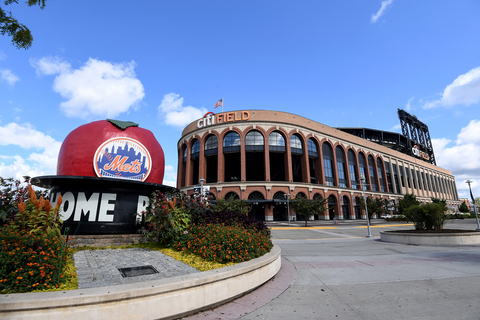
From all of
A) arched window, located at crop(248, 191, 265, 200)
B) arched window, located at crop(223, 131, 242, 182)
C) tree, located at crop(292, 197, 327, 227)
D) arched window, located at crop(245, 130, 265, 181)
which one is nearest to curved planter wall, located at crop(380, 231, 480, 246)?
tree, located at crop(292, 197, 327, 227)

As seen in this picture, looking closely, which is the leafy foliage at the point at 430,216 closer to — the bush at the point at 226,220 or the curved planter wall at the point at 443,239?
the curved planter wall at the point at 443,239

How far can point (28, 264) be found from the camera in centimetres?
407

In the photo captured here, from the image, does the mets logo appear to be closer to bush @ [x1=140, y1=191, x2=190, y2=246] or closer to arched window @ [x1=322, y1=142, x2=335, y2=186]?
bush @ [x1=140, y1=191, x2=190, y2=246]

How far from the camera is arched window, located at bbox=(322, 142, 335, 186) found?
5122 cm

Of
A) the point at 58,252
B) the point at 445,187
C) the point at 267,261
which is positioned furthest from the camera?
the point at 445,187

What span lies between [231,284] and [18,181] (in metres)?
10.4

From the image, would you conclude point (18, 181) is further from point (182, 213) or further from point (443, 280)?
point (443, 280)

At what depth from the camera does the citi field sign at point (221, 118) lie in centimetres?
4641

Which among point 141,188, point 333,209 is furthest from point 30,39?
point 333,209

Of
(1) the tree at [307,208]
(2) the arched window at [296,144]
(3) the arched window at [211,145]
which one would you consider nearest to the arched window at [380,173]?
(2) the arched window at [296,144]

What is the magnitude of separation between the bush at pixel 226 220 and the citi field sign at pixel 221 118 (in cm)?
3755

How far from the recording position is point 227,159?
5350 centimetres

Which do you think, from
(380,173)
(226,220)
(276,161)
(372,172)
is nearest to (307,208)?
(276,161)

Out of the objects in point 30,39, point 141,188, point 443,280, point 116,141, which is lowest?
point 443,280
